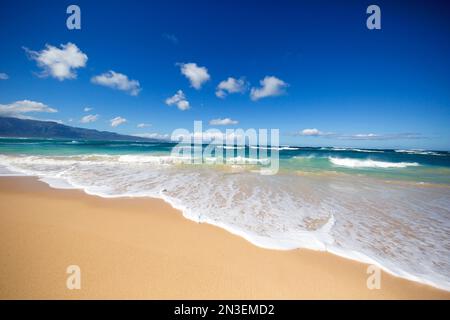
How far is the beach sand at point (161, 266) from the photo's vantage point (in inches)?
92.0

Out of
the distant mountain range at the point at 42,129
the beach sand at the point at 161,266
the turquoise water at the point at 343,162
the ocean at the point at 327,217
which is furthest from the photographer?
the distant mountain range at the point at 42,129

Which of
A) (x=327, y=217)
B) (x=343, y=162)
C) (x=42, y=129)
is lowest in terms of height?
(x=327, y=217)

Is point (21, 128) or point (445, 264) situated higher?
point (21, 128)

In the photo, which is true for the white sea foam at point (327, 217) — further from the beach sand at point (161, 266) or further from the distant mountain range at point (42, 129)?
the distant mountain range at point (42, 129)

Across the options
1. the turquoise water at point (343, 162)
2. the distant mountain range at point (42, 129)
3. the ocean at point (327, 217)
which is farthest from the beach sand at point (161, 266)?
the distant mountain range at point (42, 129)

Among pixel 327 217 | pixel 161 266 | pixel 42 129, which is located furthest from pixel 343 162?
pixel 42 129

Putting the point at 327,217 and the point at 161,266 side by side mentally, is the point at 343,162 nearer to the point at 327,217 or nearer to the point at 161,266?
the point at 327,217

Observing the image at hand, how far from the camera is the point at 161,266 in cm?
271

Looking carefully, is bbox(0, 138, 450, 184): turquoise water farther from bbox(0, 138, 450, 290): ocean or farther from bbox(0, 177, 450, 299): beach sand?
bbox(0, 177, 450, 299): beach sand

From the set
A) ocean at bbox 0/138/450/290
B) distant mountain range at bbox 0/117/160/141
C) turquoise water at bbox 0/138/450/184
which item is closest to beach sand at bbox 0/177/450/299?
ocean at bbox 0/138/450/290

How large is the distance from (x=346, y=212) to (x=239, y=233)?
3499mm
